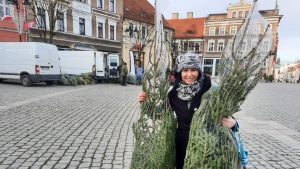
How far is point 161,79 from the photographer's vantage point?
1731 mm

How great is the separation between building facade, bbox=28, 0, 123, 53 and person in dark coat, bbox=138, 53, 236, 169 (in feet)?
59.5

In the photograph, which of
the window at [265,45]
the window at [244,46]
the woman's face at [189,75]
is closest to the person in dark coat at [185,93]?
the woman's face at [189,75]

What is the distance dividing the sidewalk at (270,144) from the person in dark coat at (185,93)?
2.01 m

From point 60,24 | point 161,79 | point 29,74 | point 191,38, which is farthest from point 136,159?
point 191,38

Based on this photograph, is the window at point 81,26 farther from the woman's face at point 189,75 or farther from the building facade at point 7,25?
the woman's face at point 189,75

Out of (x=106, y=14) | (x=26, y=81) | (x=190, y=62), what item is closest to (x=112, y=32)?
(x=106, y=14)

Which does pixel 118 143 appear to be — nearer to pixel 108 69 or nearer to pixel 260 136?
pixel 260 136

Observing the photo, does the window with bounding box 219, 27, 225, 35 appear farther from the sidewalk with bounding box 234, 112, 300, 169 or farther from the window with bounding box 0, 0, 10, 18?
the sidewalk with bounding box 234, 112, 300, 169

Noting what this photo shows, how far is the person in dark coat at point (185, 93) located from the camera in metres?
1.61

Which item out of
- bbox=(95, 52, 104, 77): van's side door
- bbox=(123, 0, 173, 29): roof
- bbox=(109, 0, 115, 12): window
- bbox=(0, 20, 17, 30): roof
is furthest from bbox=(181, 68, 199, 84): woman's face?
bbox=(123, 0, 173, 29): roof

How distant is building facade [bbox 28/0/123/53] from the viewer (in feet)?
61.8

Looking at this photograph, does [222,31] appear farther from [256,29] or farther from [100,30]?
[256,29]

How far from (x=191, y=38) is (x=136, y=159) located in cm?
4039

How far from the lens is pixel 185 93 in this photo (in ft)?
5.41
